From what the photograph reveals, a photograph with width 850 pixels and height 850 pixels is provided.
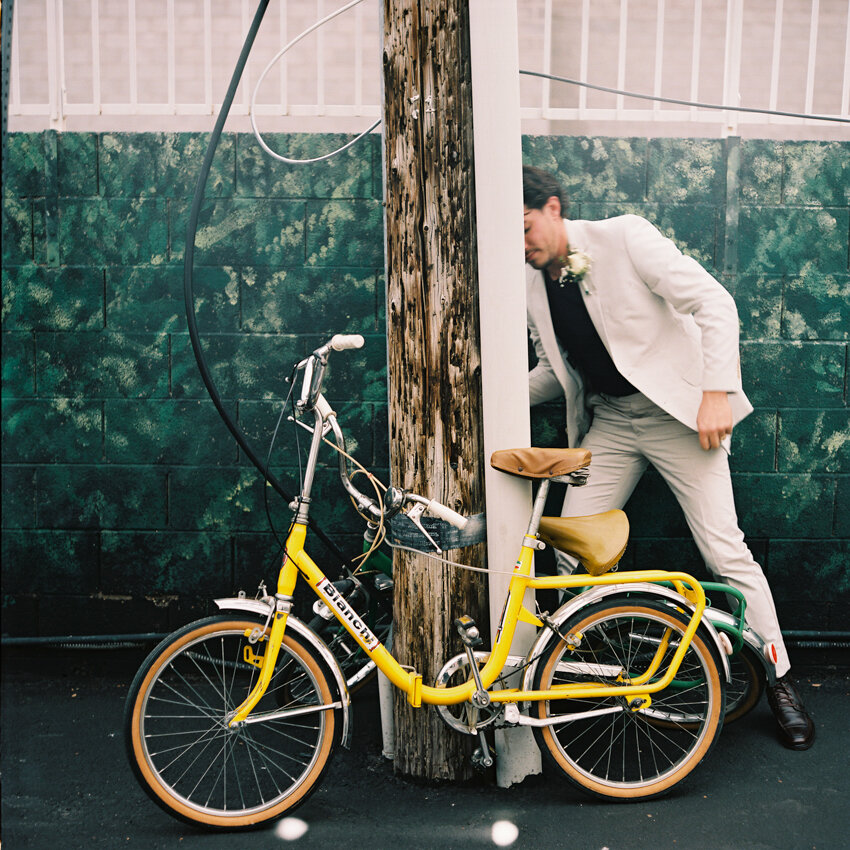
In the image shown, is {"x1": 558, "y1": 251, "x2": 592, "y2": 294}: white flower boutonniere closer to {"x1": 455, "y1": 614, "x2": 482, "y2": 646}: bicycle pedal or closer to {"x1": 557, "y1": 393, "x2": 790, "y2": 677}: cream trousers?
{"x1": 557, "y1": 393, "x2": 790, "y2": 677}: cream trousers

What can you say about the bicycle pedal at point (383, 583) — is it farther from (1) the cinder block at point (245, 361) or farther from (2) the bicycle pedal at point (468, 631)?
(1) the cinder block at point (245, 361)

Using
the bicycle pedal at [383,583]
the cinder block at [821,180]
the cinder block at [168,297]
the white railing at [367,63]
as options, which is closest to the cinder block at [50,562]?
the cinder block at [168,297]

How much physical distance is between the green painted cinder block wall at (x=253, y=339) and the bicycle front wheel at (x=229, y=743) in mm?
841

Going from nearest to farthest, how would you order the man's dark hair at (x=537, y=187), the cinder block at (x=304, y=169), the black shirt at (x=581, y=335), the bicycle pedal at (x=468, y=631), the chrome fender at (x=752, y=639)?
the bicycle pedal at (x=468, y=631), the chrome fender at (x=752, y=639), the man's dark hair at (x=537, y=187), the black shirt at (x=581, y=335), the cinder block at (x=304, y=169)

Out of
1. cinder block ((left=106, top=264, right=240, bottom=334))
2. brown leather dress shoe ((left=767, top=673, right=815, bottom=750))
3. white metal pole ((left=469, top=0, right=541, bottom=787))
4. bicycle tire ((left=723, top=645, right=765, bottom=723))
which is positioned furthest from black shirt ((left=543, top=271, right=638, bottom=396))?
cinder block ((left=106, top=264, right=240, bottom=334))

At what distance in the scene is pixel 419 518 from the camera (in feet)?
9.45

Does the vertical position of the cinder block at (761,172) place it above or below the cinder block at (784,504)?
above

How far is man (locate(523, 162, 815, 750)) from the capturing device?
305cm

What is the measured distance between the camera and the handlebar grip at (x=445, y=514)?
2.67m

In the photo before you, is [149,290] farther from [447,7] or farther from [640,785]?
[640,785]

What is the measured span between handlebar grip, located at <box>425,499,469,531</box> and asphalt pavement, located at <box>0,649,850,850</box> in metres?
1.00

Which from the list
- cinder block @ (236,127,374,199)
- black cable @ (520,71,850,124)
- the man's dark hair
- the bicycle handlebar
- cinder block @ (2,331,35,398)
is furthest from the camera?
cinder block @ (2,331,35,398)

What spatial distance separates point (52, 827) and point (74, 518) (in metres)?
1.51

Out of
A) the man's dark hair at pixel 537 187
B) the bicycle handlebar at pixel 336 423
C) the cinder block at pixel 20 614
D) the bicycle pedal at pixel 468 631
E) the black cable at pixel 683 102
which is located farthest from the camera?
the cinder block at pixel 20 614
